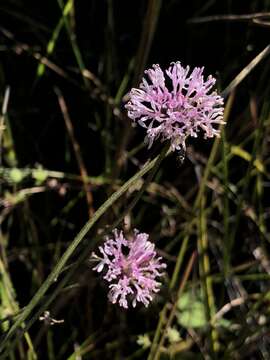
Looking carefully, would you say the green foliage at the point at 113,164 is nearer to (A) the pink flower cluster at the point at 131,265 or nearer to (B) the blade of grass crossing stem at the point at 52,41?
(B) the blade of grass crossing stem at the point at 52,41

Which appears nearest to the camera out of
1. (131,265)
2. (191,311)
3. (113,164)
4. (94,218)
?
(94,218)

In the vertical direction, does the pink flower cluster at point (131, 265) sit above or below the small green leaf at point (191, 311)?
above

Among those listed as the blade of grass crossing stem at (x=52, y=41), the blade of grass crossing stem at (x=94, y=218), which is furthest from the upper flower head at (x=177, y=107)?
the blade of grass crossing stem at (x=52, y=41)

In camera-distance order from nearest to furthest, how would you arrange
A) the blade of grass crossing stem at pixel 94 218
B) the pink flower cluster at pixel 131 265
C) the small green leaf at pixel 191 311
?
the blade of grass crossing stem at pixel 94 218, the pink flower cluster at pixel 131 265, the small green leaf at pixel 191 311

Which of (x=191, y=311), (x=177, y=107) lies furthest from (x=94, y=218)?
(x=191, y=311)

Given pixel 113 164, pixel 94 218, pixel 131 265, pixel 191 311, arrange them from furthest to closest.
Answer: pixel 113 164, pixel 191 311, pixel 131 265, pixel 94 218

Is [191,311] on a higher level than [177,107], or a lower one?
lower

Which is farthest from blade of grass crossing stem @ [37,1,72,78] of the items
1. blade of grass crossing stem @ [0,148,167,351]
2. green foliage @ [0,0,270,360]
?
blade of grass crossing stem @ [0,148,167,351]

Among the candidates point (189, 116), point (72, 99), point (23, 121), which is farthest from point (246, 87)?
point (189, 116)

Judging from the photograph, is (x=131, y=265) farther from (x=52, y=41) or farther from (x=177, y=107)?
(x=52, y=41)

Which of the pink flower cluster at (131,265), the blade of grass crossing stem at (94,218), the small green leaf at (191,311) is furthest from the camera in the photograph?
the small green leaf at (191,311)

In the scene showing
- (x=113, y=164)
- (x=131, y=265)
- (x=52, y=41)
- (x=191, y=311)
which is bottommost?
(x=191, y=311)

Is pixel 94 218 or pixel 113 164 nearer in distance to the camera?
pixel 94 218

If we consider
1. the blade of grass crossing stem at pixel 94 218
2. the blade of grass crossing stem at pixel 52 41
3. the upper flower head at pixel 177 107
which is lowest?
the blade of grass crossing stem at pixel 94 218
